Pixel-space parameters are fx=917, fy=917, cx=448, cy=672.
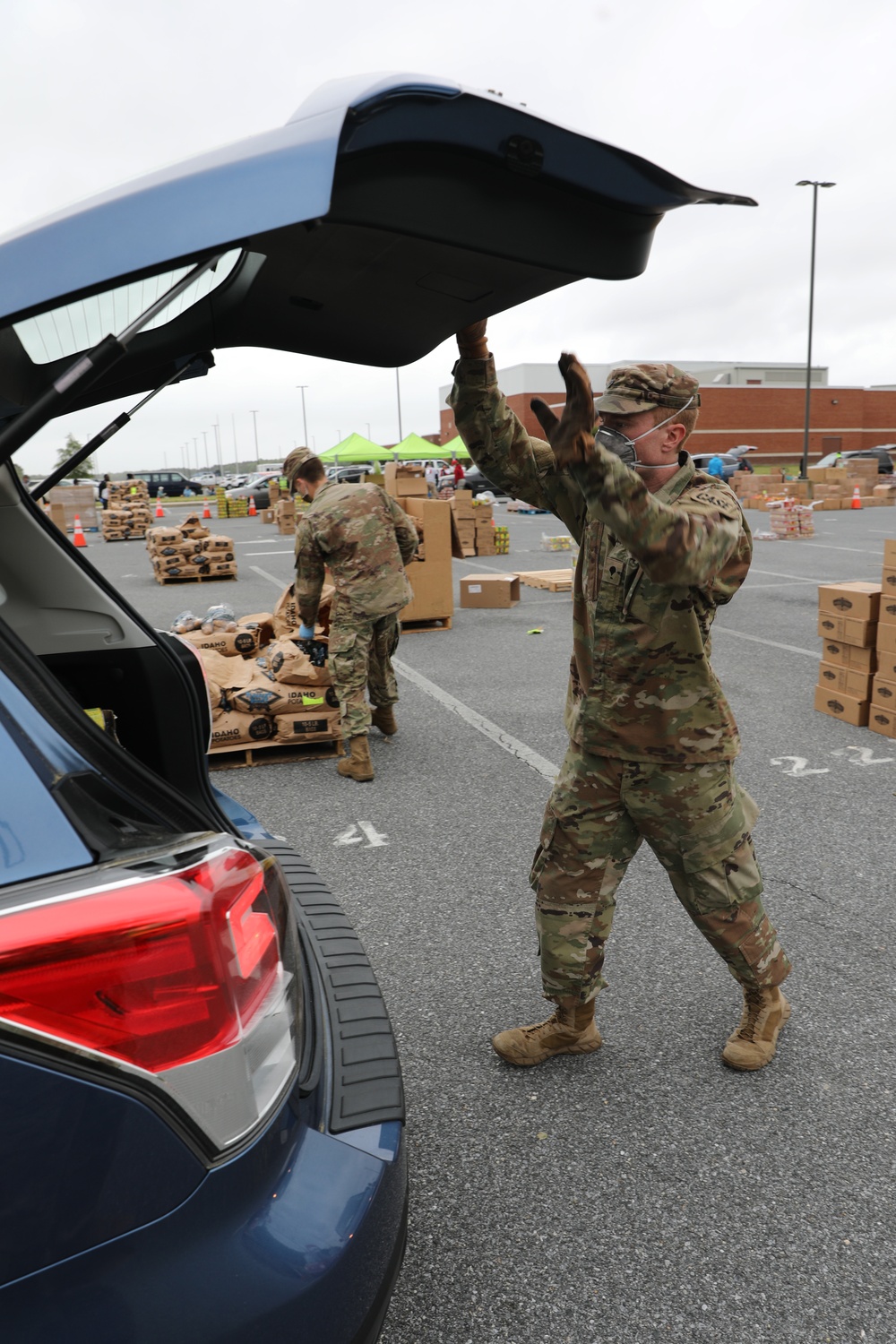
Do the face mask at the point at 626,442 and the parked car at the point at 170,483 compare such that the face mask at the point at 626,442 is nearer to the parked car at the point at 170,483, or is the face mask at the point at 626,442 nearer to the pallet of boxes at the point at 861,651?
the pallet of boxes at the point at 861,651

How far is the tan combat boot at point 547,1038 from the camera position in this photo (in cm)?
268

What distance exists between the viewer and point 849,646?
606 centimetres

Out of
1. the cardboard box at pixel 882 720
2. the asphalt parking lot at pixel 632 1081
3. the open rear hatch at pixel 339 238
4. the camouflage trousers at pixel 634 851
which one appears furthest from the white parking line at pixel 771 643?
the open rear hatch at pixel 339 238

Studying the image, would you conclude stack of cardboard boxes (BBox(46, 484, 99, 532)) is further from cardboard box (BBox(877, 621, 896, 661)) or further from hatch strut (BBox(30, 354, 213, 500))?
hatch strut (BBox(30, 354, 213, 500))

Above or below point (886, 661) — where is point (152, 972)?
above

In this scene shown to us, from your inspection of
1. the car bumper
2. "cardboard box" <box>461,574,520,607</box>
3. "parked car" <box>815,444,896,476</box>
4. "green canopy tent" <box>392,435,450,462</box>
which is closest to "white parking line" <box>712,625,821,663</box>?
"cardboard box" <box>461,574,520,607</box>

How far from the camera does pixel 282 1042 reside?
131cm

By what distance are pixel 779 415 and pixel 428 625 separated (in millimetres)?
53237

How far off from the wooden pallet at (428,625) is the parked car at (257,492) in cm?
2866

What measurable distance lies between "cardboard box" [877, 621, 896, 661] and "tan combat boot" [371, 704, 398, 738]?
124 inches

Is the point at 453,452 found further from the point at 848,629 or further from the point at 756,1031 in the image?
the point at 756,1031

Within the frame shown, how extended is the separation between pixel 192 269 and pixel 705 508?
1.31m

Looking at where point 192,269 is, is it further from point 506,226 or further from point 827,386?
point 827,386

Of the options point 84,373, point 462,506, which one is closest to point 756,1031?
point 84,373
